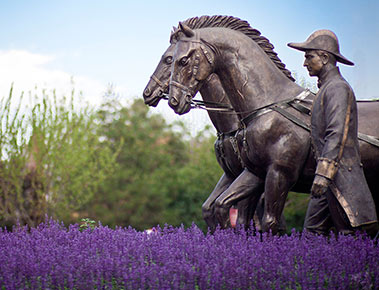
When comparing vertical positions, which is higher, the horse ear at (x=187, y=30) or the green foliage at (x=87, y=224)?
the horse ear at (x=187, y=30)

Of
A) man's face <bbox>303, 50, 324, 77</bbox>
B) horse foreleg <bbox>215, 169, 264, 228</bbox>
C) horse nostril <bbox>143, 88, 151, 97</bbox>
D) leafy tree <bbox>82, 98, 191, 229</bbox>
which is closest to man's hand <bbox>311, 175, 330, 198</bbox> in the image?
man's face <bbox>303, 50, 324, 77</bbox>

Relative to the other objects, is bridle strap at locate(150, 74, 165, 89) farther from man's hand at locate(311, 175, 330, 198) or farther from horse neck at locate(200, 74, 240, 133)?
man's hand at locate(311, 175, 330, 198)

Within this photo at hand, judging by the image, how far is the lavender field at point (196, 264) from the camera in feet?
13.9

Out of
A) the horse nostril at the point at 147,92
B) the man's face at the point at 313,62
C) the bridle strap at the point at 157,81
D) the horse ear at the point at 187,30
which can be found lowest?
the man's face at the point at 313,62

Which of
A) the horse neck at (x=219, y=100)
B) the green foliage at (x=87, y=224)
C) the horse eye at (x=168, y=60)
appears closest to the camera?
the horse neck at (x=219, y=100)

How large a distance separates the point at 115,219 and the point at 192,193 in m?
5.20

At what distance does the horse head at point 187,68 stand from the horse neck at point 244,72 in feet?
0.41

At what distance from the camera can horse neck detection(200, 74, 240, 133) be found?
728 centimetres

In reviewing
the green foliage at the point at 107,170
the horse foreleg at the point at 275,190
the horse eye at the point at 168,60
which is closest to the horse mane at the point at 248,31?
the horse eye at the point at 168,60

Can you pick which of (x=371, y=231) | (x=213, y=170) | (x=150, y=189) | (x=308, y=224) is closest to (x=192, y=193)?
(x=213, y=170)

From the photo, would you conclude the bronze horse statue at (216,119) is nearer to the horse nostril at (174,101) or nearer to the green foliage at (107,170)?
the horse nostril at (174,101)

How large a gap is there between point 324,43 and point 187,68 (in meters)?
1.54

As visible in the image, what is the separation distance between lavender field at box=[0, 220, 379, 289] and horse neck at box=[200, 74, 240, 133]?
203cm

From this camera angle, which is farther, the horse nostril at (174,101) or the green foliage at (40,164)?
the green foliage at (40,164)
